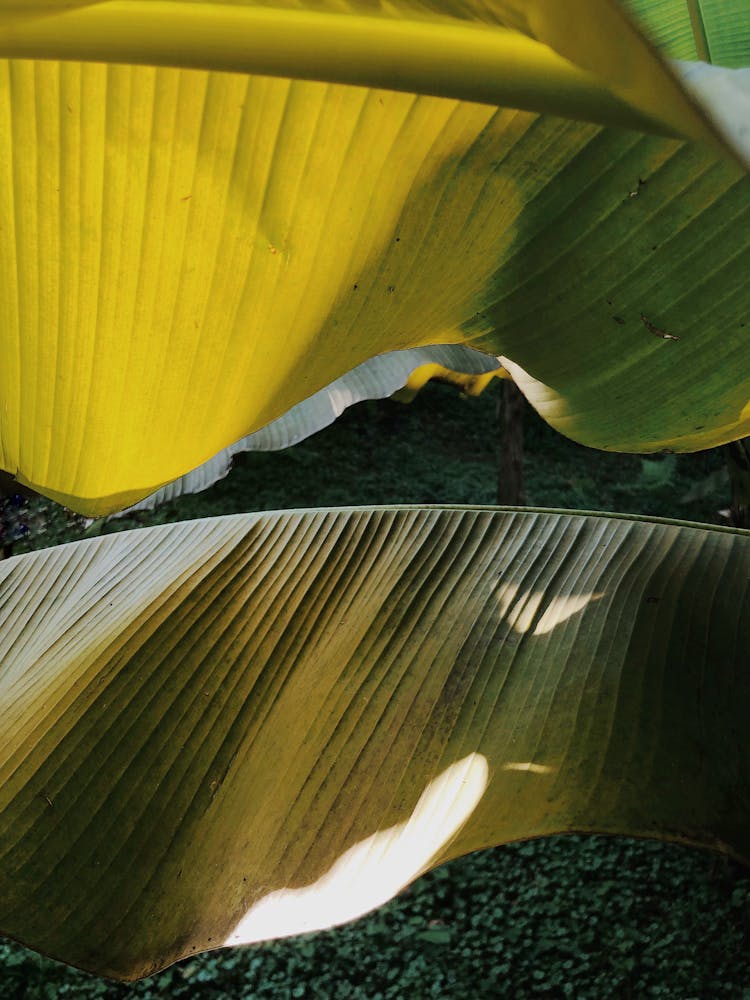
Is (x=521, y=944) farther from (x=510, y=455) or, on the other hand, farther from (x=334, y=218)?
(x=334, y=218)

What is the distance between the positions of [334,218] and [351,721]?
460mm

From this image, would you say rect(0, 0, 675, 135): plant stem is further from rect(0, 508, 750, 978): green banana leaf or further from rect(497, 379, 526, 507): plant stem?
rect(497, 379, 526, 507): plant stem

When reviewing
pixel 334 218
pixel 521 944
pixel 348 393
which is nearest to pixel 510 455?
pixel 348 393

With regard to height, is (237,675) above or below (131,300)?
below

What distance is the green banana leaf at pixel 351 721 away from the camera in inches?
26.2

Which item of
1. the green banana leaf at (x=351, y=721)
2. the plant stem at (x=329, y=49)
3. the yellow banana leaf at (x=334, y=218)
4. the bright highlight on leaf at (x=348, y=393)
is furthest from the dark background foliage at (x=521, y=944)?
the plant stem at (x=329, y=49)

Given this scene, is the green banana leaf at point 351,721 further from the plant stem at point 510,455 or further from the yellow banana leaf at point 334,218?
the plant stem at point 510,455

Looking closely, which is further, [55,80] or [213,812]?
[213,812]

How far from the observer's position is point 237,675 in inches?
33.4

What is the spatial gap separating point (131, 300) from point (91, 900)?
1.68 ft

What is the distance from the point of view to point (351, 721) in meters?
0.78

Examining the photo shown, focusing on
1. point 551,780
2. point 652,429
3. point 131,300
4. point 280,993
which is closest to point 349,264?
point 131,300

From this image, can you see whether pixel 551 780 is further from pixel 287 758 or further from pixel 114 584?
pixel 114 584

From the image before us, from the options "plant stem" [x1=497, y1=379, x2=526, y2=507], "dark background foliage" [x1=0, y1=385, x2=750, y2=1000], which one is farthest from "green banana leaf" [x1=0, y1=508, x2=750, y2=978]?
"plant stem" [x1=497, y1=379, x2=526, y2=507]
